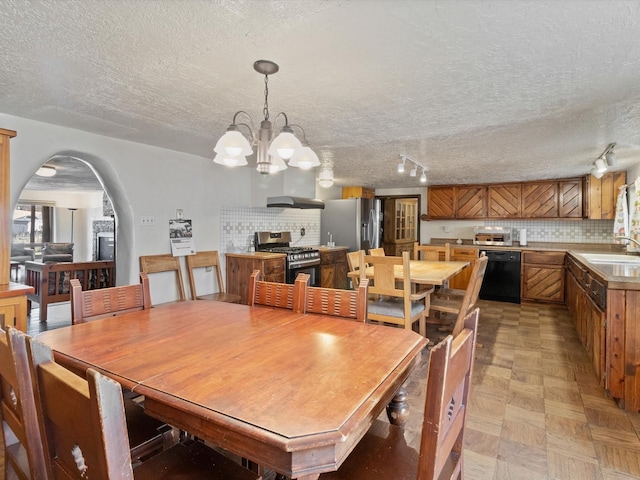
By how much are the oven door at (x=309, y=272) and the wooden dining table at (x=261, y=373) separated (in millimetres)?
2614

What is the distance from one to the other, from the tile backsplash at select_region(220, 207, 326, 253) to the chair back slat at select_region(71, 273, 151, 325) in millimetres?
2351

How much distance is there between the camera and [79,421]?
0.65m

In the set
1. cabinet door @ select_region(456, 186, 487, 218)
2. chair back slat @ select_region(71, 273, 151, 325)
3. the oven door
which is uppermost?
cabinet door @ select_region(456, 186, 487, 218)

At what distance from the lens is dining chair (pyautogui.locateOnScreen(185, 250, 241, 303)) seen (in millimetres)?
3682

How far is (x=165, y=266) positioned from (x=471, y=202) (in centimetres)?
493

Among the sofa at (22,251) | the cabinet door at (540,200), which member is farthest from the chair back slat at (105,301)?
the sofa at (22,251)

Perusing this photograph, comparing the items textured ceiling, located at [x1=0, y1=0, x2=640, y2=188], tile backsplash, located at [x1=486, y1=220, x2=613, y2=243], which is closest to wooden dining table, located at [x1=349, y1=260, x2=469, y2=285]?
textured ceiling, located at [x1=0, y1=0, x2=640, y2=188]

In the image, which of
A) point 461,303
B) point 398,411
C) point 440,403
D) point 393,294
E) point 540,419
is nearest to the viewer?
point 440,403

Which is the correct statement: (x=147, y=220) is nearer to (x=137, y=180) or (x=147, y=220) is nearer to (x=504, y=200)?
(x=137, y=180)

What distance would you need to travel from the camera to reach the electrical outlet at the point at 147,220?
3385 mm

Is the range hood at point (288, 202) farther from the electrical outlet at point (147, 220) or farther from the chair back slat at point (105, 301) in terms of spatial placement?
the chair back slat at point (105, 301)

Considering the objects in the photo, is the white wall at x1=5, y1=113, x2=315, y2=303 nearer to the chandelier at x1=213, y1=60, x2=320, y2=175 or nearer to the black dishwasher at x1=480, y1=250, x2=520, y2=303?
the chandelier at x1=213, y1=60, x2=320, y2=175

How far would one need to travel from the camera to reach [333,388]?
936 mm

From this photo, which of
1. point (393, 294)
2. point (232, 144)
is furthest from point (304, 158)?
point (393, 294)
